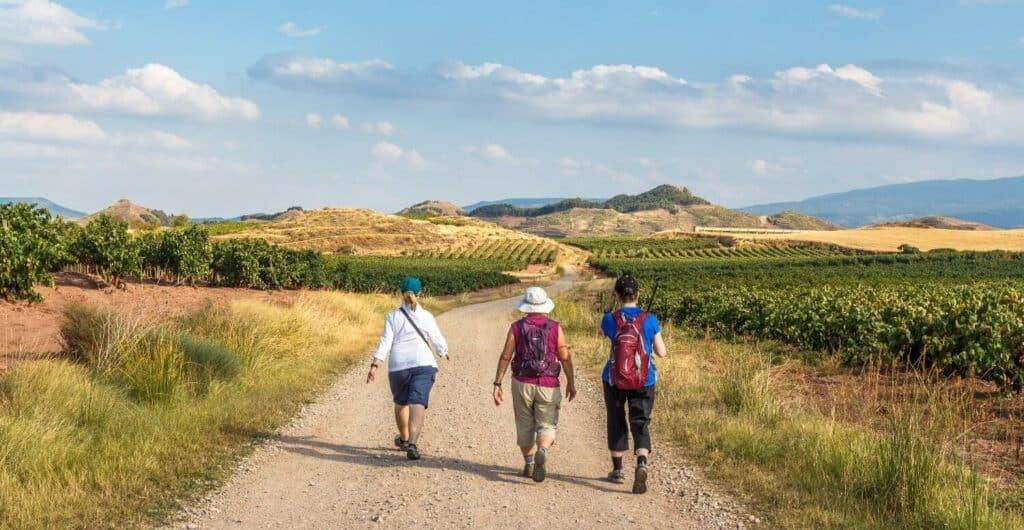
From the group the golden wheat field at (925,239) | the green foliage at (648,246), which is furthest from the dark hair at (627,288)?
the green foliage at (648,246)

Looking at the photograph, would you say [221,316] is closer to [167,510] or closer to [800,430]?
[167,510]

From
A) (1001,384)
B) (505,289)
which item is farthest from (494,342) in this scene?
(505,289)

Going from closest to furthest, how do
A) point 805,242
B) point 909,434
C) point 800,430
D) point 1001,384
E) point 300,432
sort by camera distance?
point 909,434 < point 800,430 < point 300,432 < point 1001,384 < point 805,242

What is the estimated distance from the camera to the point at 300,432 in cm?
1052

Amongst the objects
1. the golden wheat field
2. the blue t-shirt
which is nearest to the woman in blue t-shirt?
the blue t-shirt

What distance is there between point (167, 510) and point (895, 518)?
6159mm

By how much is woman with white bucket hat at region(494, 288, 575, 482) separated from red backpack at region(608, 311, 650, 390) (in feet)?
1.74

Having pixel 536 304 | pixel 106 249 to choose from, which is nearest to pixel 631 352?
pixel 536 304

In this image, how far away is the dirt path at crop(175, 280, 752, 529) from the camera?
7.02 m

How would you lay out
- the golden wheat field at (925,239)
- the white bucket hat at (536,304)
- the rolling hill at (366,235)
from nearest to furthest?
the white bucket hat at (536,304)
the golden wheat field at (925,239)
the rolling hill at (366,235)

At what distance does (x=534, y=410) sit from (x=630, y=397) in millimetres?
974

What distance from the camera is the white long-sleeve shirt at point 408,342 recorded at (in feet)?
31.1

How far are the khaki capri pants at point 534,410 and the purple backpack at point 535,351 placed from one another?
0.14 metres

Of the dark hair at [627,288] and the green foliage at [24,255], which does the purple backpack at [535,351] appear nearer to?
the dark hair at [627,288]
